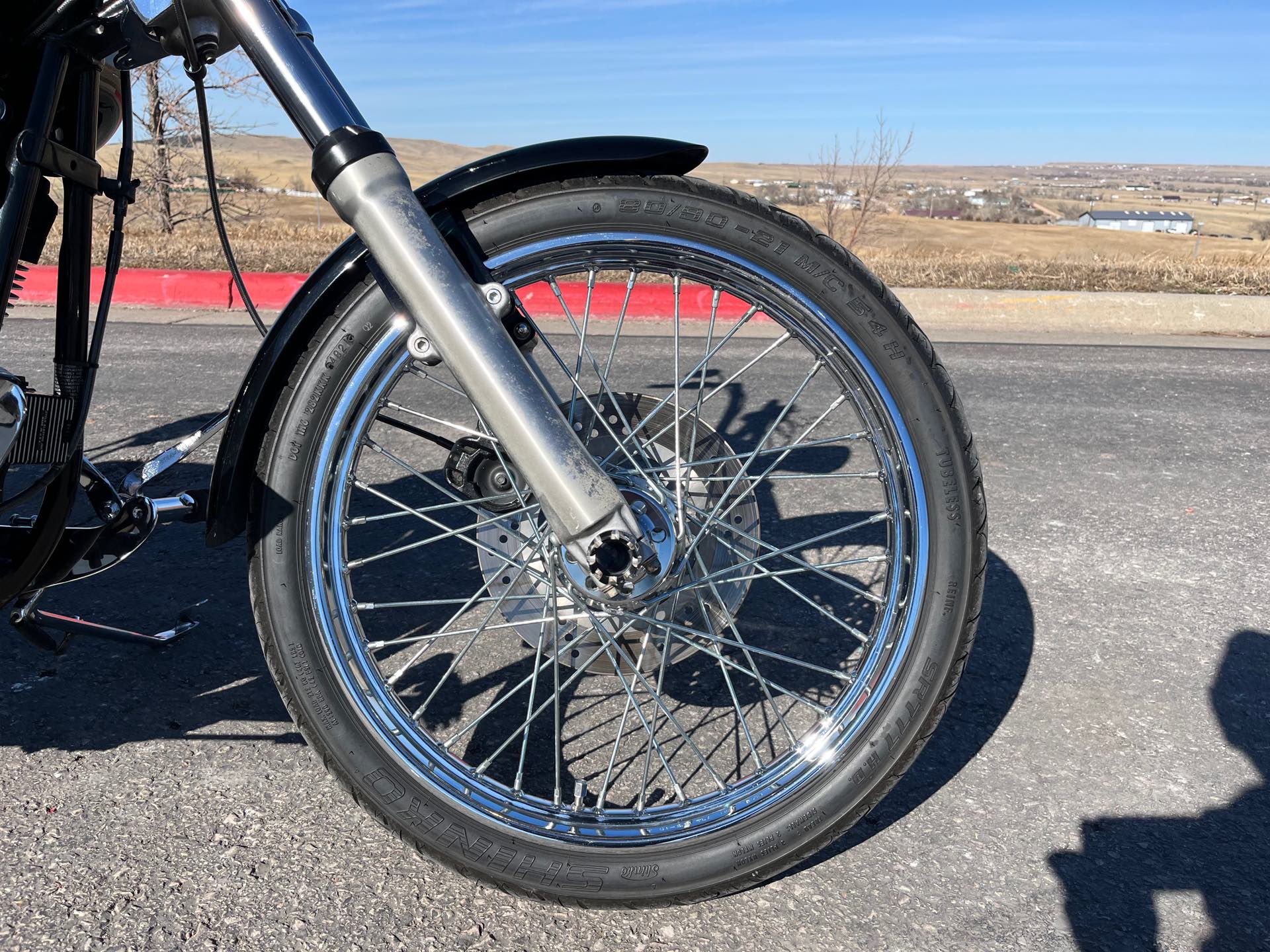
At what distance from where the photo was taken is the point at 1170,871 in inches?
76.8

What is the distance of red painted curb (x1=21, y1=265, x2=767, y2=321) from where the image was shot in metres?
8.09

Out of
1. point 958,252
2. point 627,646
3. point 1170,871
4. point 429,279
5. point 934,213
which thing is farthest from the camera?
point 934,213

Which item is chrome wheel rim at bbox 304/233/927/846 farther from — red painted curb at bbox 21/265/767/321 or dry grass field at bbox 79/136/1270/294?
red painted curb at bbox 21/265/767/321

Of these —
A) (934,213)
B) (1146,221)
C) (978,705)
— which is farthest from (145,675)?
(934,213)

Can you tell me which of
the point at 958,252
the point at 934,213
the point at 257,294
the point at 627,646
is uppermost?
the point at 934,213

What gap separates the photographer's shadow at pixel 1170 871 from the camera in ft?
5.88

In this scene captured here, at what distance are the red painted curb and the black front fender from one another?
6.27m

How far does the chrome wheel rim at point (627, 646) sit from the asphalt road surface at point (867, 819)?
0.79 feet

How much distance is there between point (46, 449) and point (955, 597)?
1.56m

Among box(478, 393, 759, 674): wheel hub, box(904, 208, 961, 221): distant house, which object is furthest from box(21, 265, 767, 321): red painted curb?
box(904, 208, 961, 221): distant house

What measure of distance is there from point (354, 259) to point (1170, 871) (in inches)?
71.4

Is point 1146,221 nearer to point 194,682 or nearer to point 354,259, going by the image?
point 194,682

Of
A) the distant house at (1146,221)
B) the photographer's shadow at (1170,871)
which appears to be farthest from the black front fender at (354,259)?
the distant house at (1146,221)

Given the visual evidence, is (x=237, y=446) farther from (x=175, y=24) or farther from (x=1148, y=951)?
(x=1148, y=951)
